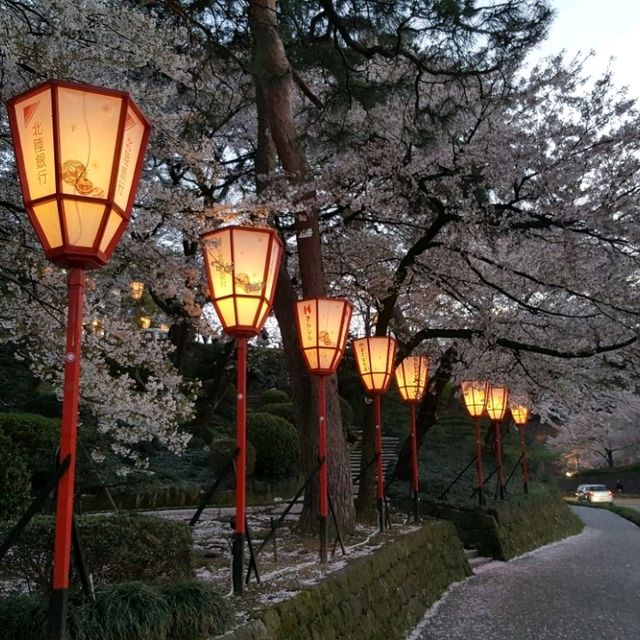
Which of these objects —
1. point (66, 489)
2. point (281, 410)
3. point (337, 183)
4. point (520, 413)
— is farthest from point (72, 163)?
point (520, 413)

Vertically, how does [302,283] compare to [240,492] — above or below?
above

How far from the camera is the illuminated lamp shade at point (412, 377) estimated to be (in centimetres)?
888

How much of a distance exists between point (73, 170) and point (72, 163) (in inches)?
1.3

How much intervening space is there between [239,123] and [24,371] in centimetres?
779

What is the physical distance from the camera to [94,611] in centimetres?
261

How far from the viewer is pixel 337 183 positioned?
8812mm

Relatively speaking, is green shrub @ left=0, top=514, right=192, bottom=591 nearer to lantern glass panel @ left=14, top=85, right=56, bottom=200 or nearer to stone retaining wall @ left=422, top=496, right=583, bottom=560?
lantern glass panel @ left=14, top=85, right=56, bottom=200

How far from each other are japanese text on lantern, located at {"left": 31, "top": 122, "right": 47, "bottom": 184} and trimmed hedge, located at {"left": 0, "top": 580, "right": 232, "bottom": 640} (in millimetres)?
1949

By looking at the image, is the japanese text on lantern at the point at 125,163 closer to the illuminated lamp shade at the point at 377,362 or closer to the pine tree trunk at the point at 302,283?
the pine tree trunk at the point at 302,283

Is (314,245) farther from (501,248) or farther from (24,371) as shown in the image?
(24,371)

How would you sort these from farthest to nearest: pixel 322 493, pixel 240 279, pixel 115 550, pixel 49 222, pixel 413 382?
pixel 413 382 < pixel 322 493 < pixel 240 279 < pixel 115 550 < pixel 49 222

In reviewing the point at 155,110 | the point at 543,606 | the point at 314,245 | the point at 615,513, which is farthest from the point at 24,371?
the point at 615,513

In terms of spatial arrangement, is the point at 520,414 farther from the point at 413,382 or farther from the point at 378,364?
the point at 378,364

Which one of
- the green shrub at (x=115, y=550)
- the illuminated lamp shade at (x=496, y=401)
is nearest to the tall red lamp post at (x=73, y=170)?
the green shrub at (x=115, y=550)
